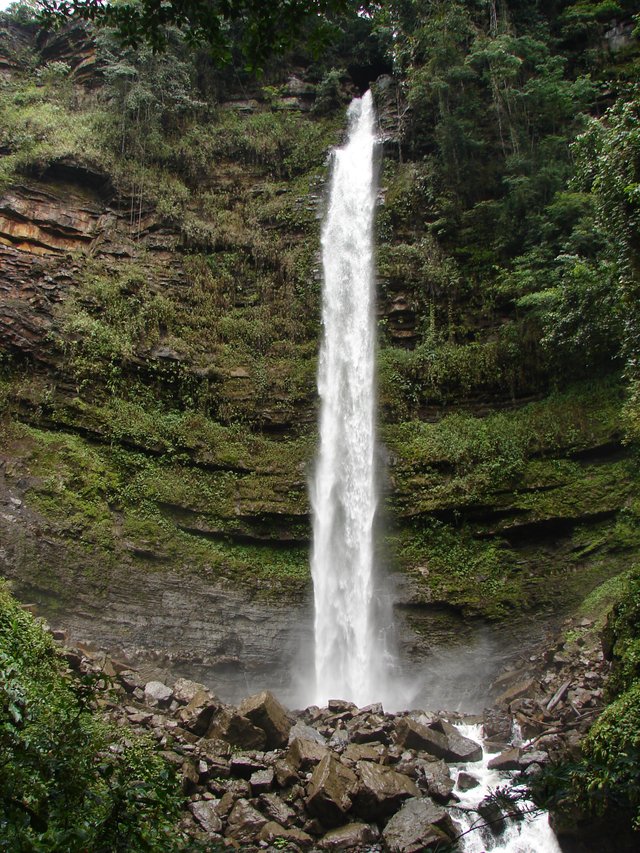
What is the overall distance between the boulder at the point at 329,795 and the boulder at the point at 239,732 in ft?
4.11

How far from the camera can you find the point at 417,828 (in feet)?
19.6

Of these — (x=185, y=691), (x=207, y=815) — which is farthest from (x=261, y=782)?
(x=185, y=691)

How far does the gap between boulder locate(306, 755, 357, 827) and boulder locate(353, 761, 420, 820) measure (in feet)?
0.45

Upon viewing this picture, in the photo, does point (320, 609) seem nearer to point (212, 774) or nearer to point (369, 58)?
point (212, 774)

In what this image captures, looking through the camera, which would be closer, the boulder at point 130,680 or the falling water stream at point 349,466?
the boulder at point 130,680

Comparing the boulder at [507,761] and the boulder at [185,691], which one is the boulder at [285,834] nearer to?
the boulder at [185,691]

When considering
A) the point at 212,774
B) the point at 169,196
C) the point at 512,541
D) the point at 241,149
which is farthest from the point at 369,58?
the point at 212,774

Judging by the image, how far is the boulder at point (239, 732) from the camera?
24.8 feet

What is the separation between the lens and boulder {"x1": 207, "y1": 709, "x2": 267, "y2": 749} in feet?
24.8

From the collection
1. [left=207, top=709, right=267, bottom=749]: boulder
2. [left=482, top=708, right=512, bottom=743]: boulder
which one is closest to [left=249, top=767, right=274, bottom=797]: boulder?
[left=207, top=709, right=267, bottom=749]: boulder

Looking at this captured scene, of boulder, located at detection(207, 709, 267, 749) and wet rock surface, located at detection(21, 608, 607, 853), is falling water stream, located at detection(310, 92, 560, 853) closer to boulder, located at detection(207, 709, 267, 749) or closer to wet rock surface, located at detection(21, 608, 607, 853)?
wet rock surface, located at detection(21, 608, 607, 853)

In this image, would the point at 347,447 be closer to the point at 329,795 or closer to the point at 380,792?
the point at 380,792

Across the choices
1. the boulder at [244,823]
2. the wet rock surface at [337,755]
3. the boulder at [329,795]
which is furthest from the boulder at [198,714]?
the boulder at [329,795]

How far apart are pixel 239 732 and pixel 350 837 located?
2130 millimetres
